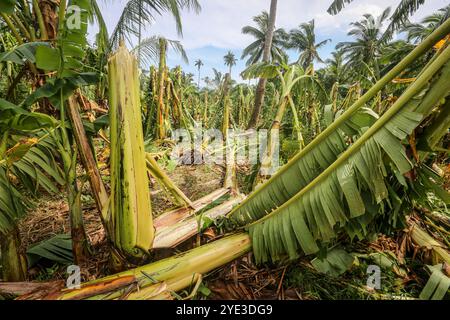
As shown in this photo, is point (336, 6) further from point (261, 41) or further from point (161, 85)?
point (261, 41)

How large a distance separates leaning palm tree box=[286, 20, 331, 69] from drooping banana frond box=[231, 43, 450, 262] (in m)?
23.8

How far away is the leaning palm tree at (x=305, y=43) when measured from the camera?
2183cm

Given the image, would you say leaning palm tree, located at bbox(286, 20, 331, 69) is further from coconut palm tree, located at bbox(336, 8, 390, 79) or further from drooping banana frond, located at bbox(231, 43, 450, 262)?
drooping banana frond, located at bbox(231, 43, 450, 262)

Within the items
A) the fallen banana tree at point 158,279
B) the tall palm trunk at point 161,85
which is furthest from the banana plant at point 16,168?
the tall palm trunk at point 161,85

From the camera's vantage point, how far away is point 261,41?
72.8ft

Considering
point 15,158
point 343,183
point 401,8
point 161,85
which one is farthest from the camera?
point 401,8

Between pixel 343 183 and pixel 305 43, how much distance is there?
25.3 meters

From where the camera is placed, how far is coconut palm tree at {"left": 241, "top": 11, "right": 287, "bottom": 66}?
21031 millimetres

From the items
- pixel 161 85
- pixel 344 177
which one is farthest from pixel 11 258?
pixel 161 85

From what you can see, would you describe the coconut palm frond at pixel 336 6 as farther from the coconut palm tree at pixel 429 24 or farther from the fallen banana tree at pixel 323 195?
the fallen banana tree at pixel 323 195

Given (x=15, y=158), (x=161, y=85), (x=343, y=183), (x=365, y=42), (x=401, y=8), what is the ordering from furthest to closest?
(x=365, y=42) < (x=401, y=8) < (x=161, y=85) < (x=15, y=158) < (x=343, y=183)

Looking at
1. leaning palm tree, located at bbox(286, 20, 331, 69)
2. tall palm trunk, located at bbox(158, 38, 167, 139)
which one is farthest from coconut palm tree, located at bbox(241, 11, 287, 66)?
tall palm trunk, located at bbox(158, 38, 167, 139)

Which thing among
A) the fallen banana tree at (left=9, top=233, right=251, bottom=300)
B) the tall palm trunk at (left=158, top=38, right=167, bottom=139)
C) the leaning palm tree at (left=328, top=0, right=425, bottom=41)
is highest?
the leaning palm tree at (left=328, top=0, right=425, bottom=41)
